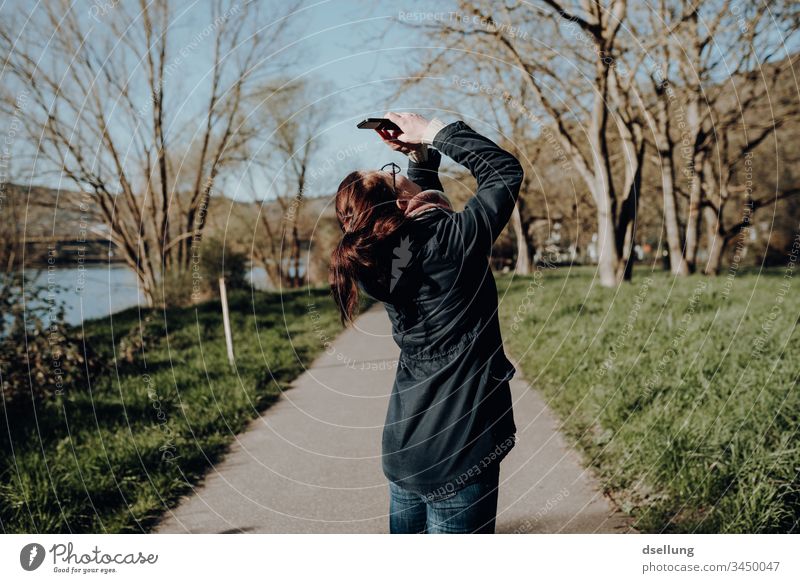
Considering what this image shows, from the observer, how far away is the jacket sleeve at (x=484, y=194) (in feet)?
5.22

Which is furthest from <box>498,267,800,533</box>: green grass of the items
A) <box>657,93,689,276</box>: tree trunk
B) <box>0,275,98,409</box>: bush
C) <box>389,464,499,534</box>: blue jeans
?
<box>657,93,689,276</box>: tree trunk

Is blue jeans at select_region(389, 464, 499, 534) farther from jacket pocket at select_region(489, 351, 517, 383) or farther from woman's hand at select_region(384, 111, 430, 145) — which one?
woman's hand at select_region(384, 111, 430, 145)

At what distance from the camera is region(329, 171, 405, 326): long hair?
163 cm

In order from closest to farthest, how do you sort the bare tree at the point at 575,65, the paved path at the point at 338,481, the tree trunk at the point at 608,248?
1. the paved path at the point at 338,481
2. the bare tree at the point at 575,65
3. the tree trunk at the point at 608,248

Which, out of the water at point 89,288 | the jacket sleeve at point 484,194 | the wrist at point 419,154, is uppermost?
the wrist at point 419,154

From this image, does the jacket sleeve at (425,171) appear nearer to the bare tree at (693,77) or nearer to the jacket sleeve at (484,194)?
the jacket sleeve at (484,194)

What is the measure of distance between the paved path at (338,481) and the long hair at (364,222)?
61cm

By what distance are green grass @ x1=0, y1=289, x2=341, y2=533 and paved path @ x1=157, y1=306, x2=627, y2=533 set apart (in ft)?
0.66

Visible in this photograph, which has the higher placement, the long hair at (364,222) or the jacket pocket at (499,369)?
the long hair at (364,222)

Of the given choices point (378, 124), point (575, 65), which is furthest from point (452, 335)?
point (575, 65)

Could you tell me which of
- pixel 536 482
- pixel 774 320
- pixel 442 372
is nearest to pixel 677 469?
pixel 536 482

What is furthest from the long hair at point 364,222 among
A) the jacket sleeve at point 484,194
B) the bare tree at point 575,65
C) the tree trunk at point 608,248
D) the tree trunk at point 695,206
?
the tree trunk at point 695,206

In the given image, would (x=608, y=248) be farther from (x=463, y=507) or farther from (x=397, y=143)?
(x=463, y=507)
